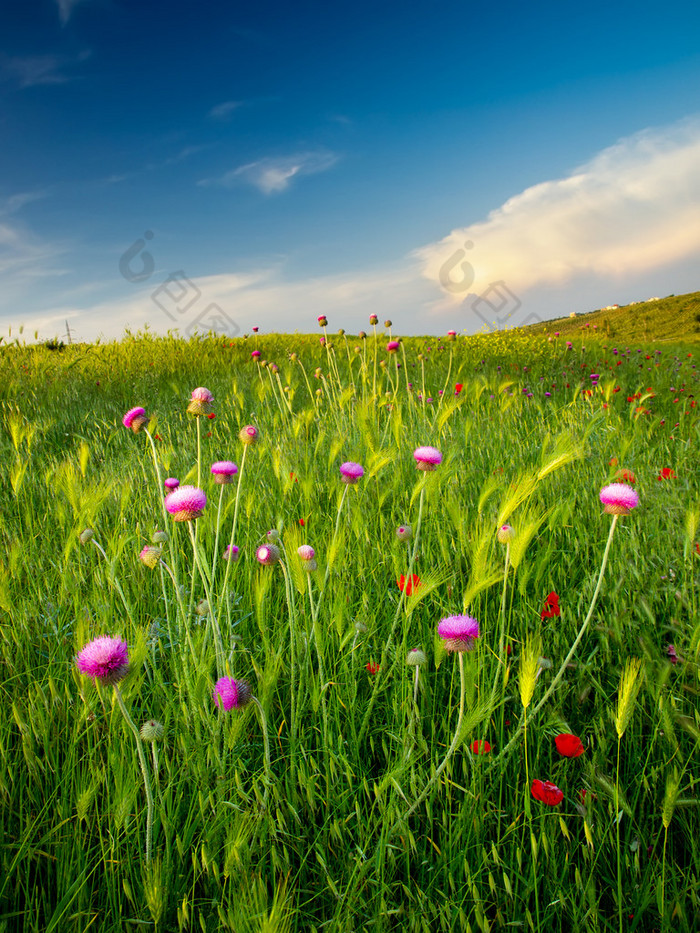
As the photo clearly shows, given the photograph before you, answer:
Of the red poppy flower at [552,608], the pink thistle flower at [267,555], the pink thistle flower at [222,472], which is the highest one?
the pink thistle flower at [222,472]

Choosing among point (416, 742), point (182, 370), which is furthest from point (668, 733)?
point (182, 370)

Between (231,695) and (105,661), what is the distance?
9.3 inches

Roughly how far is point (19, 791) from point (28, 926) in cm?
25

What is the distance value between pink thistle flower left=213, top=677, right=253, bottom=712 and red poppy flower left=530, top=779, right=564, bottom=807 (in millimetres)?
546

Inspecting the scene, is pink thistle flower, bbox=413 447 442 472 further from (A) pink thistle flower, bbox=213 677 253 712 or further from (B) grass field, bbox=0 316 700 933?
Result: (A) pink thistle flower, bbox=213 677 253 712

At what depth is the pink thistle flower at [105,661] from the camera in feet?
2.84

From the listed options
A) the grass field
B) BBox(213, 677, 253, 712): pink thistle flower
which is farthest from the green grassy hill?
BBox(213, 677, 253, 712): pink thistle flower

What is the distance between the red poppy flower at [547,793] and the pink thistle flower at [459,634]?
269mm

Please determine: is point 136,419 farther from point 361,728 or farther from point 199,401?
point 361,728

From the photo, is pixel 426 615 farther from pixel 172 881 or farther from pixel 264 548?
pixel 172 881

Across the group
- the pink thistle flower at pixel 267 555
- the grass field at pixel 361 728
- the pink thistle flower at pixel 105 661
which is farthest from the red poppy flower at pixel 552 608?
the pink thistle flower at pixel 105 661

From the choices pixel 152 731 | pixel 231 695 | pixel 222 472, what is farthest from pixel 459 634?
pixel 222 472

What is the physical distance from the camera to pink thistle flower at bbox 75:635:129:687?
0.87 meters

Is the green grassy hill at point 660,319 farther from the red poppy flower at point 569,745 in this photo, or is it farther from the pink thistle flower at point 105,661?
the pink thistle flower at point 105,661
